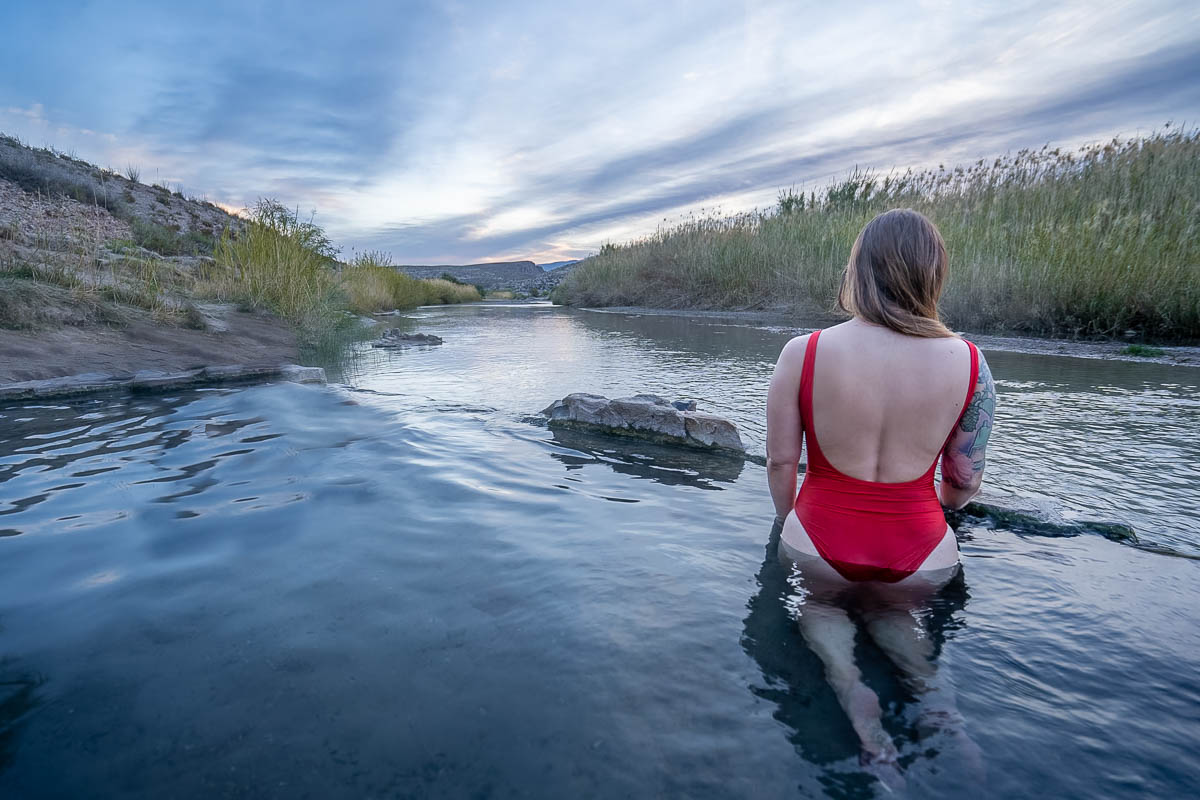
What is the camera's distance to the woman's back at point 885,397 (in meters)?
1.79

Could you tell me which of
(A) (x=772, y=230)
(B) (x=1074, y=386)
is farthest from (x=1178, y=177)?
(A) (x=772, y=230)

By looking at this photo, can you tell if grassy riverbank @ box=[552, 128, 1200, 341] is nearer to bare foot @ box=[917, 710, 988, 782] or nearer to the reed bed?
bare foot @ box=[917, 710, 988, 782]

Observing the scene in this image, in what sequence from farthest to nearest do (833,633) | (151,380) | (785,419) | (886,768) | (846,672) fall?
(151,380) → (785,419) → (833,633) → (846,672) → (886,768)

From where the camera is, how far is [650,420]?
13.5ft

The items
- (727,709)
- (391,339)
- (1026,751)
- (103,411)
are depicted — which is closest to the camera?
(1026,751)

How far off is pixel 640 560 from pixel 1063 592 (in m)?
1.55

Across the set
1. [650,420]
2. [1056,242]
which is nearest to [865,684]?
[650,420]

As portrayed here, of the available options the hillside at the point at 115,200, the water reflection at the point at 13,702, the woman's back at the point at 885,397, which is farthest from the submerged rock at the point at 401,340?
the woman's back at the point at 885,397

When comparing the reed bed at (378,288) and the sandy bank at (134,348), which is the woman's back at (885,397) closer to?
the sandy bank at (134,348)

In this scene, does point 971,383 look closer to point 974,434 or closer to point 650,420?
point 974,434

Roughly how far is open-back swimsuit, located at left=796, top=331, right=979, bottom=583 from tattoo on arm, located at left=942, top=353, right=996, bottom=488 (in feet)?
0.15

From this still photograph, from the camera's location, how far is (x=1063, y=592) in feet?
6.89

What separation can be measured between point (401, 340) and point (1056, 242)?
10290mm

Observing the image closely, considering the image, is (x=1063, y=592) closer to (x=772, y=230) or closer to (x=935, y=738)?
(x=935, y=738)
